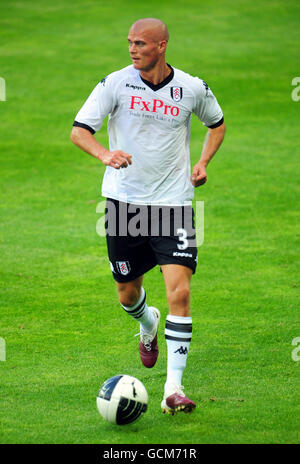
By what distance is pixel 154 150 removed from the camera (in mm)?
6793

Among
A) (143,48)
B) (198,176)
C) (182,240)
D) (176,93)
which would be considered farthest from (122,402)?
(143,48)

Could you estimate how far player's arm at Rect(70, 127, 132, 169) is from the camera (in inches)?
245

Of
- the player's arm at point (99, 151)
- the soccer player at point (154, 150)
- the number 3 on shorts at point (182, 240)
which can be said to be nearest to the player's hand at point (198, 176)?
the soccer player at point (154, 150)

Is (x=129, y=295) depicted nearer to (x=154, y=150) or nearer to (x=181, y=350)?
(x=181, y=350)

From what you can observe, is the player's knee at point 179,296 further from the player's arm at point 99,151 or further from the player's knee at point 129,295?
the player's arm at point 99,151

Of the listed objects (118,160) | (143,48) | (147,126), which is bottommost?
(118,160)

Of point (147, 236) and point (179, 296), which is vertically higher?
point (147, 236)

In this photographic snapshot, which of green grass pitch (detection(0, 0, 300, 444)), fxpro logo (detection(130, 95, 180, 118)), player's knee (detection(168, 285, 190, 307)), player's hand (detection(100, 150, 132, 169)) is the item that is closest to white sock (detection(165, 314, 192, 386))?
player's knee (detection(168, 285, 190, 307))

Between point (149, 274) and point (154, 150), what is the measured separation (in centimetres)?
363

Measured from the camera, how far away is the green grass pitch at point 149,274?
6457 millimetres

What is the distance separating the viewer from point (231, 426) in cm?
614

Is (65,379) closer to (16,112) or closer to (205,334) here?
(205,334)

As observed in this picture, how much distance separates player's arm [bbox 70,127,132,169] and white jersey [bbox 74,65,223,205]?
0.26 feet

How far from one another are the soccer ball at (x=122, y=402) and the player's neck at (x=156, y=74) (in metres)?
2.45
